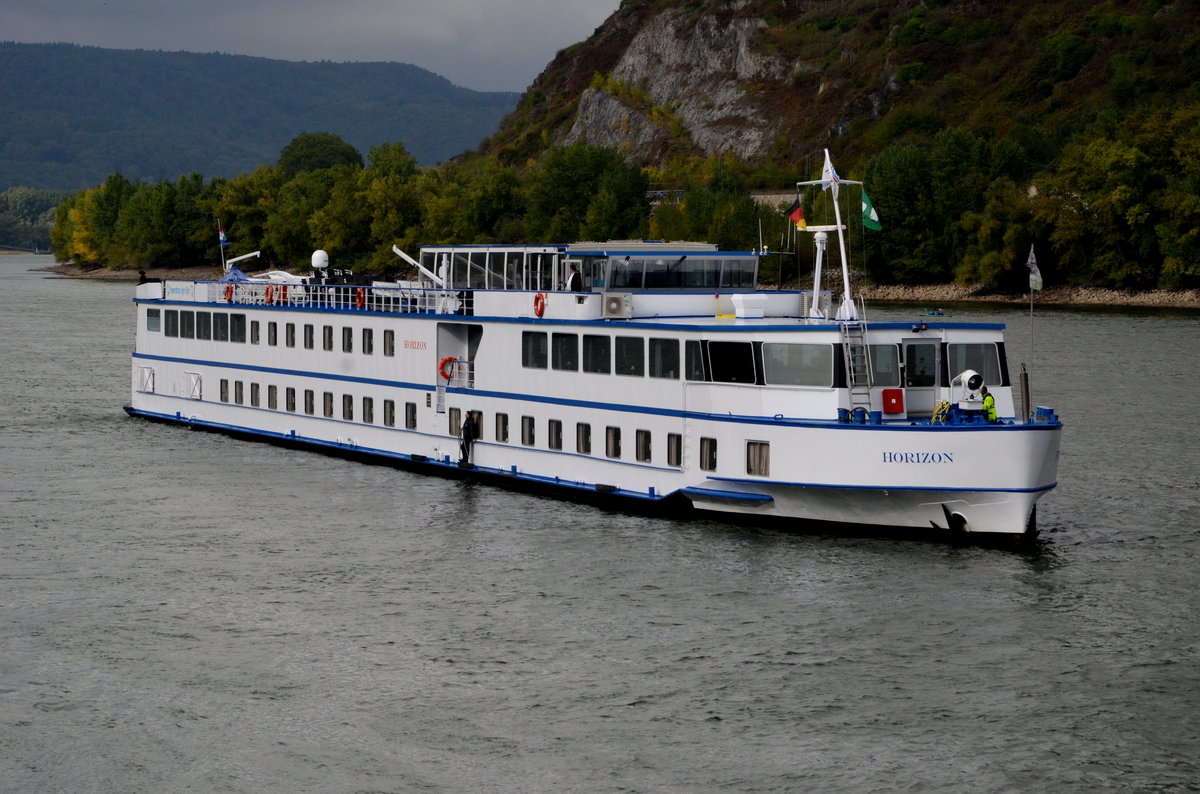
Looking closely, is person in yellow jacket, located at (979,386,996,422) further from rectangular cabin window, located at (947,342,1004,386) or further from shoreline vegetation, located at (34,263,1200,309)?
shoreline vegetation, located at (34,263,1200,309)

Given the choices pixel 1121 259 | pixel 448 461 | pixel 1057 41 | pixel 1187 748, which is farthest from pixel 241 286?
pixel 1057 41

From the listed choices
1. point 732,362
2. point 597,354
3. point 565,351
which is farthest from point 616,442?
point 732,362

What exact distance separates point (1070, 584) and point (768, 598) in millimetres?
6570

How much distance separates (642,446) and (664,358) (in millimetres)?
2361

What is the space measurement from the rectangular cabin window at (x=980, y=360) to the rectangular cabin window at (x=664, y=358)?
6.48m

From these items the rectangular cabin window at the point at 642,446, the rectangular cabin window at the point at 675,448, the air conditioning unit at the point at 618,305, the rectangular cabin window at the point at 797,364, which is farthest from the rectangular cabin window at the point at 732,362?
the air conditioning unit at the point at 618,305

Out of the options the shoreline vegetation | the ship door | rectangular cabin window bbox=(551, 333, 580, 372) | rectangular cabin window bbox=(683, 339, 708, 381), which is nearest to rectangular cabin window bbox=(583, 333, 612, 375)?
rectangular cabin window bbox=(551, 333, 580, 372)

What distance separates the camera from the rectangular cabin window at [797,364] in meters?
31.7

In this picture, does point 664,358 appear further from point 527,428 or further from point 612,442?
point 527,428

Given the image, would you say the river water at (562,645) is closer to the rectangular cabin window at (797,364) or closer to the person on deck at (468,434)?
the person on deck at (468,434)

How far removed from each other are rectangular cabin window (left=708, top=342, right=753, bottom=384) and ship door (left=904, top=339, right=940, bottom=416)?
3535mm

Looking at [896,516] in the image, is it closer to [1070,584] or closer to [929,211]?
[1070,584]

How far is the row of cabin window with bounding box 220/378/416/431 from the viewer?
143 ft

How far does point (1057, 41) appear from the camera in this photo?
153500 millimetres
